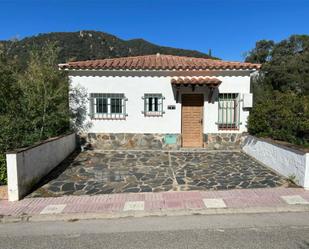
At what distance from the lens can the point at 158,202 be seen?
18.5 ft

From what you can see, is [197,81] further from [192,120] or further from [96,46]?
[96,46]

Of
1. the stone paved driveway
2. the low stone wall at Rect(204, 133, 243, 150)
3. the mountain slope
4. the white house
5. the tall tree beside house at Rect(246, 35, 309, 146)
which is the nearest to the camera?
the stone paved driveway

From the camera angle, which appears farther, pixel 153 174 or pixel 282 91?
pixel 282 91

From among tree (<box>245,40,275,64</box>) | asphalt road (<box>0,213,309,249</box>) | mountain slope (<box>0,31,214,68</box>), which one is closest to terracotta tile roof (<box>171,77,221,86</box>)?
asphalt road (<box>0,213,309,249</box>)

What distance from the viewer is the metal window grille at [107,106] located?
36.4ft

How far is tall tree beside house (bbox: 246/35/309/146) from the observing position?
841cm

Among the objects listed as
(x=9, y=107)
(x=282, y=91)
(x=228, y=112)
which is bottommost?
(x=228, y=112)

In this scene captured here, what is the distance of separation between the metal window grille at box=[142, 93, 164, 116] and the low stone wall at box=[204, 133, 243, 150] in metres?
2.33

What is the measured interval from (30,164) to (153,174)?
3416mm

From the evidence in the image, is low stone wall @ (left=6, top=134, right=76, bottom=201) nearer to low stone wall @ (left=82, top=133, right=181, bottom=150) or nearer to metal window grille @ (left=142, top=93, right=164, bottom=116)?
low stone wall @ (left=82, top=133, right=181, bottom=150)

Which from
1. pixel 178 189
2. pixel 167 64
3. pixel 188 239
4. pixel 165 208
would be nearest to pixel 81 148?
pixel 167 64

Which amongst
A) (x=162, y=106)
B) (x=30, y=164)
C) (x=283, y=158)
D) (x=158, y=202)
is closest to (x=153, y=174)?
(x=158, y=202)

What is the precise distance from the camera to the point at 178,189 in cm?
649

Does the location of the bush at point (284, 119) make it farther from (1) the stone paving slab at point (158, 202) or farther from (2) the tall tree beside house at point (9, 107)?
(2) the tall tree beside house at point (9, 107)
